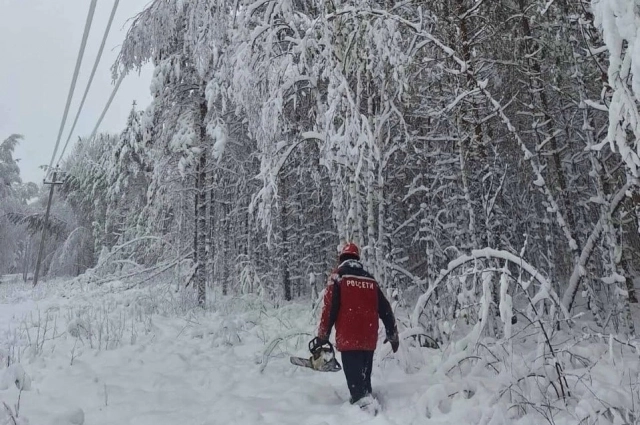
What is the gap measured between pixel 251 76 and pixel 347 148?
97.5 inches

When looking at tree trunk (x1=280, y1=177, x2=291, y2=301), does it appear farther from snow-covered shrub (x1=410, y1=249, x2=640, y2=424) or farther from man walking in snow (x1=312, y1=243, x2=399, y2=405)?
man walking in snow (x1=312, y1=243, x2=399, y2=405)

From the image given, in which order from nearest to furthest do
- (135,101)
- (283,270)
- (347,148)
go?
(347,148) < (283,270) < (135,101)

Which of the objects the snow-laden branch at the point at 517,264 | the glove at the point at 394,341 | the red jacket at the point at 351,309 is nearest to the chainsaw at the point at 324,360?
the red jacket at the point at 351,309

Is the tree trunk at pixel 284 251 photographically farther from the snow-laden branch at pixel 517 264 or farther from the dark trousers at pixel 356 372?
the dark trousers at pixel 356 372

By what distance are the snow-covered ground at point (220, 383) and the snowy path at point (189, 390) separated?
0.04 feet

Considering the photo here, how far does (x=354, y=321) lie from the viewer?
445 centimetres

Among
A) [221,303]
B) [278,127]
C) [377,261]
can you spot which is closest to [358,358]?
[377,261]

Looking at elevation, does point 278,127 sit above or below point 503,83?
below

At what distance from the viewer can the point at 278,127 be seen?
746cm

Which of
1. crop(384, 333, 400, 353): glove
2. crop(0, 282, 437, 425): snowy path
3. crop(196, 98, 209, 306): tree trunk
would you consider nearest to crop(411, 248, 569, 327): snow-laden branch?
crop(384, 333, 400, 353): glove

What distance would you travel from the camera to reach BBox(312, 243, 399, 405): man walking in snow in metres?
4.39

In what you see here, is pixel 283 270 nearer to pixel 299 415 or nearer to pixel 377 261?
pixel 377 261

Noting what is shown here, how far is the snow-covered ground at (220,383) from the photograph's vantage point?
3852 millimetres

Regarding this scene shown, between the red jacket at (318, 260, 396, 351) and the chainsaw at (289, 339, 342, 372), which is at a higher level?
the red jacket at (318, 260, 396, 351)
